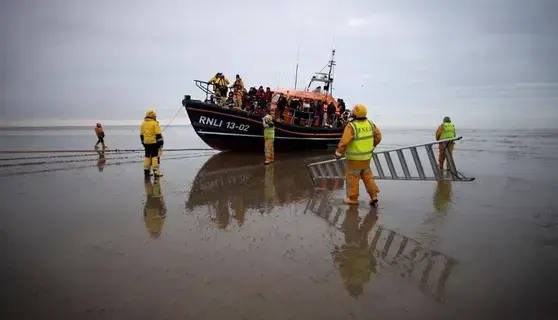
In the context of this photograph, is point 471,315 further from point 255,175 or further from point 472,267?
point 255,175

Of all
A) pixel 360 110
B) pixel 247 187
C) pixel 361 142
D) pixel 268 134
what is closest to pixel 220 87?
pixel 268 134

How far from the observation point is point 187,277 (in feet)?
7.84

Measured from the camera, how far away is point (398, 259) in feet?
9.00

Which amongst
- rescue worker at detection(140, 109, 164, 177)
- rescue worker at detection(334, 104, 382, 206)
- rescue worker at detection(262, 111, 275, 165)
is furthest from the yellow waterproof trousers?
rescue worker at detection(262, 111, 275, 165)

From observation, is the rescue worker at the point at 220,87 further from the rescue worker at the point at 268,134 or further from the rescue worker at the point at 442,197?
the rescue worker at the point at 442,197

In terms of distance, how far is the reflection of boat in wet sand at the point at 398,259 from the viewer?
7.63 ft

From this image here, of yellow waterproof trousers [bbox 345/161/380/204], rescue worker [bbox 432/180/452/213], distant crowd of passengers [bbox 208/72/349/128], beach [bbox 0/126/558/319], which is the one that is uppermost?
distant crowd of passengers [bbox 208/72/349/128]

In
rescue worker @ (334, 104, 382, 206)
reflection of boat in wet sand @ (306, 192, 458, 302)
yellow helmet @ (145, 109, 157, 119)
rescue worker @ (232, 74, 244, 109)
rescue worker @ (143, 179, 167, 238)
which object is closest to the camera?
reflection of boat in wet sand @ (306, 192, 458, 302)

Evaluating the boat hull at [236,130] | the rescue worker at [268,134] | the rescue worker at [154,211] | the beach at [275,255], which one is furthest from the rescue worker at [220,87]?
the beach at [275,255]

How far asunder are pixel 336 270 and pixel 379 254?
563 millimetres

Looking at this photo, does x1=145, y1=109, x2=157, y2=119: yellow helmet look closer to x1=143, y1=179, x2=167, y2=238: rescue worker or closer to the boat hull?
x1=143, y1=179, x2=167, y2=238: rescue worker

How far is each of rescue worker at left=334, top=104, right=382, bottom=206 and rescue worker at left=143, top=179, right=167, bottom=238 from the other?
2.62 meters

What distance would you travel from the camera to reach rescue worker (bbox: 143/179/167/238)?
353cm

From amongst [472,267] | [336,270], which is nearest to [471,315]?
[472,267]
